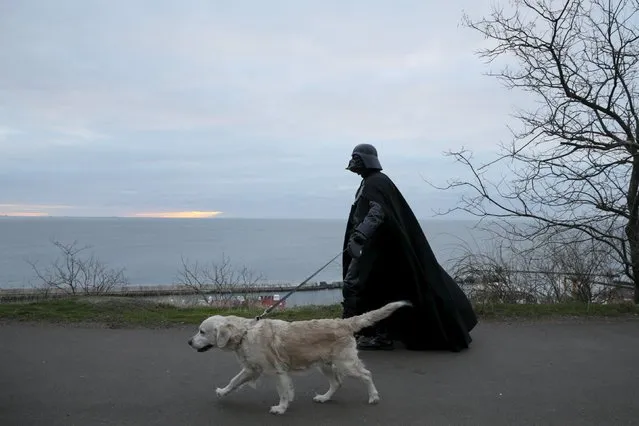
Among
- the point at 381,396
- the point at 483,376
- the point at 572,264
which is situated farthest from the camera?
the point at 572,264

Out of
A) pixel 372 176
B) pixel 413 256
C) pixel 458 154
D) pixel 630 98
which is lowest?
pixel 413 256

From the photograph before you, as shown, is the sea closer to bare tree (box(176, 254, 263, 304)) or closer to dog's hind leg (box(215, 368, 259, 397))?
bare tree (box(176, 254, 263, 304))

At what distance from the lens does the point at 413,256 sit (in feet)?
25.9

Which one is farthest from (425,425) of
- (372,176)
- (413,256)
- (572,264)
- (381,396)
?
(572,264)

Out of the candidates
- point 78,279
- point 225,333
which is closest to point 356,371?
point 225,333

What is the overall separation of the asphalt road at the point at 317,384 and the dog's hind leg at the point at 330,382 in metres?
0.10

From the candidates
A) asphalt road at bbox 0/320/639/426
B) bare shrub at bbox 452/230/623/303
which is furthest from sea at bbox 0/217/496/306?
asphalt road at bbox 0/320/639/426

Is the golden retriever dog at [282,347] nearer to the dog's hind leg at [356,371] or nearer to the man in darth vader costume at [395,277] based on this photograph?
the dog's hind leg at [356,371]

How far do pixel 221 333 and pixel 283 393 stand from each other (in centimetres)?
88

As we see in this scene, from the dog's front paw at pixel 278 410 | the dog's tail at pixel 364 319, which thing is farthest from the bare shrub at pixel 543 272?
the dog's front paw at pixel 278 410

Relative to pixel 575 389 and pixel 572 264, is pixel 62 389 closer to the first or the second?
pixel 575 389

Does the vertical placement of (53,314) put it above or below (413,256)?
below

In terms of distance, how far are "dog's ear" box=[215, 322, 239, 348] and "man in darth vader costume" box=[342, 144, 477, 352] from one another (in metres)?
2.18

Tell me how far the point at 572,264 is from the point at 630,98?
365cm
